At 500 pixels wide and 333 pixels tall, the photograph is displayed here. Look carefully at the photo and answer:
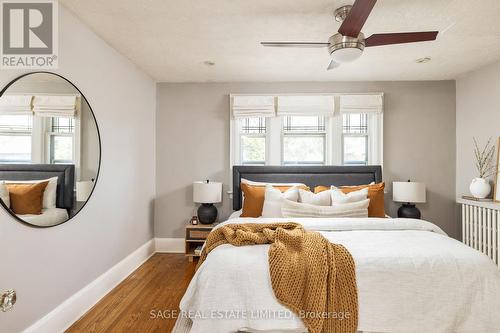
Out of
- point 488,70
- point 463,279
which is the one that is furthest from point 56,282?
point 488,70

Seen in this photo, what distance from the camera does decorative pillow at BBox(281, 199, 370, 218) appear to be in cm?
289

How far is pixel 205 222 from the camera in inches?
147

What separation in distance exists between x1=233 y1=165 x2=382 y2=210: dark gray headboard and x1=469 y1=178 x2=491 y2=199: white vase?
3.44 feet

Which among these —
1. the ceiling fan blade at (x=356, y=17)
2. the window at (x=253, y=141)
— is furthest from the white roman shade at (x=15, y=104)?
the window at (x=253, y=141)

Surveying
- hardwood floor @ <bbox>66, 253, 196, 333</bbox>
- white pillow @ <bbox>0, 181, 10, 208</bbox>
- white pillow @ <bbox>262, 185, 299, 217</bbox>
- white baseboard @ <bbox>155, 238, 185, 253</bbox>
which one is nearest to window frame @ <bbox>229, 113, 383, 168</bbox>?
white pillow @ <bbox>262, 185, 299, 217</bbox>

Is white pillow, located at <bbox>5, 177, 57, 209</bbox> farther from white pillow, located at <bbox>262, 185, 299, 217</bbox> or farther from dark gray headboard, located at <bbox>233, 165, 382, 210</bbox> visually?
dark gray headboard, located at <bbox>233, 165, 382, 210</bbox>

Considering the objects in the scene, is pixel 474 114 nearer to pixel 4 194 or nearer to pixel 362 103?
pixel 362 103

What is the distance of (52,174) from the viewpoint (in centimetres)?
204

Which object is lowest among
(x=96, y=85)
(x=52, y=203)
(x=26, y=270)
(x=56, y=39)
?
(x=26, y=270)

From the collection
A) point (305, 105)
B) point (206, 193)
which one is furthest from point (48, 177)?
point (305, 105)

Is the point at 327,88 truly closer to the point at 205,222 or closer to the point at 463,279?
the point at 205,222

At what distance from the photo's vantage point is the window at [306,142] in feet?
13.7

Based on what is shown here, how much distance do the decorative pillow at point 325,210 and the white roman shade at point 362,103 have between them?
1.59 meters

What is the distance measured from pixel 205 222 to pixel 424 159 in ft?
10.8
